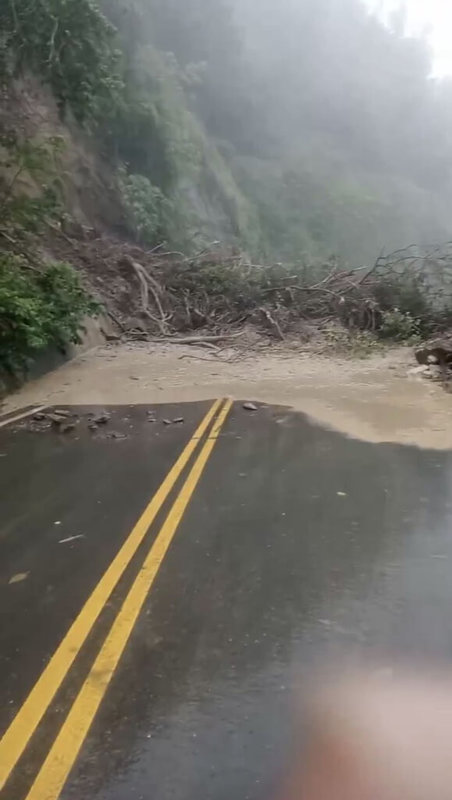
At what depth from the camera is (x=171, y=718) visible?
327 cm

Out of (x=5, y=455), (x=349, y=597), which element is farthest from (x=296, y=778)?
(x=5, y=455)

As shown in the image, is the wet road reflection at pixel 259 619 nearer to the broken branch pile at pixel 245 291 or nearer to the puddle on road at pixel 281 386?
the puddle on road at pixel 281 386

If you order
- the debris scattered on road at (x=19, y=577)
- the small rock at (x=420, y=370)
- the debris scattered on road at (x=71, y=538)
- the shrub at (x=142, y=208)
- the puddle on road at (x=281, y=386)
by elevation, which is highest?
the shrub at (x=142, y=208)

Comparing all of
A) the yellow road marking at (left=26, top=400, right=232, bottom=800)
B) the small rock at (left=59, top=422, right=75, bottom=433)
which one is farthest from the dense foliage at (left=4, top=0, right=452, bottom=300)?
the yellow road marking at (left=26, top=400, right=232, bottom=800)

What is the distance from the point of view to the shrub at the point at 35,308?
1268cm

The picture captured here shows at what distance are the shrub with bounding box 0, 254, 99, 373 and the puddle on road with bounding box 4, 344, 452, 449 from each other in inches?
25.8

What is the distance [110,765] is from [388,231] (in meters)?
59.2

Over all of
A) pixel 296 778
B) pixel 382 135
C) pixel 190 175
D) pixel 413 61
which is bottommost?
pixel 296 778

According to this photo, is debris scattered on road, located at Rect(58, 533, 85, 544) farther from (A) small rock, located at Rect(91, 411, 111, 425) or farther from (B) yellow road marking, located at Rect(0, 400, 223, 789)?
(A) small rock, located at Rect(91, 411, 111, 425)

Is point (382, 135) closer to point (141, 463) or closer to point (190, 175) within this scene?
point (190, 175)

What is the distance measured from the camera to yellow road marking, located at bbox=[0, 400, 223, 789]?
3086 mm

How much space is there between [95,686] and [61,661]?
1.06 ft

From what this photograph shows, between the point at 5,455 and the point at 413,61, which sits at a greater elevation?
the point at 413,61

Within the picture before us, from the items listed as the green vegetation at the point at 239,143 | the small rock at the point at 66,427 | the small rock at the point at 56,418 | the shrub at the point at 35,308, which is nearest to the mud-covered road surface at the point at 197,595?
the small rock at the point at 66,427
